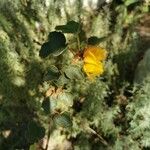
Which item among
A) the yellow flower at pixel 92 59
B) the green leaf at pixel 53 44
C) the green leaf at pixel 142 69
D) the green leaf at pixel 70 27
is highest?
the green leaf at pixel 70 27

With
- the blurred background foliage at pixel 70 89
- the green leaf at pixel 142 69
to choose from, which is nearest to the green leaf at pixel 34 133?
the blurred background foliage at pixel 70 89

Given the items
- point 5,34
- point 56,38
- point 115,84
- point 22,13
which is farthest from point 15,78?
point 56,38

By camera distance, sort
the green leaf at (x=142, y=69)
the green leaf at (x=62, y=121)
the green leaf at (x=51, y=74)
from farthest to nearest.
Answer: the green leaf at (x=142, y=69), the green leaf at (x=62, y=121), the green leaf at (x=51, y=74)

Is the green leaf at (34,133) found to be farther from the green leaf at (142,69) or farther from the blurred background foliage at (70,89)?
the green leaf at (142,69)

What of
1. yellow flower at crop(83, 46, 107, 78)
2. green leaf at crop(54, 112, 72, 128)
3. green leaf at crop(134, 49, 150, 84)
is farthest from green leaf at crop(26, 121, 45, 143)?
green leaf at crop(134, 49, 150, 84)

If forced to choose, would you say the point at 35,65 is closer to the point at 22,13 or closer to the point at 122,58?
the point at 22,13

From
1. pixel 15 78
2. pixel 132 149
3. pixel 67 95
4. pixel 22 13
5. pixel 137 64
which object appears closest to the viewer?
pixel 67 95

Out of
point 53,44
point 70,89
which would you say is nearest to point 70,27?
point 53,44
